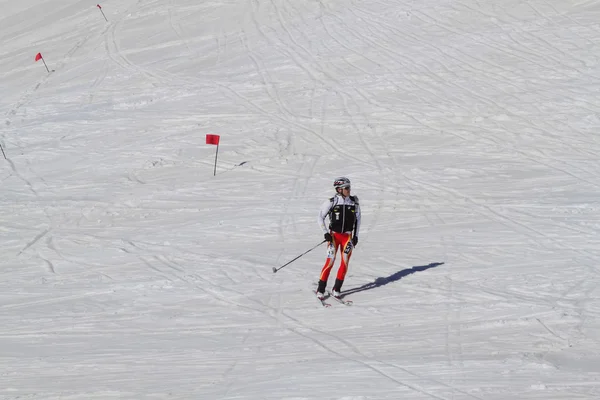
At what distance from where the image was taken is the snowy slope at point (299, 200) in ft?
29.3

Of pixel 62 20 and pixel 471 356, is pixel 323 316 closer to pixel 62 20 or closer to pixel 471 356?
pixel 471 356

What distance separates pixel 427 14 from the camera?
27.5 m

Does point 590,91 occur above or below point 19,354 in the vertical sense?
below

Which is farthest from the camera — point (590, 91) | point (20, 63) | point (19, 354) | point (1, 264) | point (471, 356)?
point (20, 63)

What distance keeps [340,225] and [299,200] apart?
211 inches

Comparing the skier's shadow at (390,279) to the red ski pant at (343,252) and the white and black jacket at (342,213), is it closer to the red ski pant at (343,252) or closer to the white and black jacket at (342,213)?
the red ski pant at (343,252)

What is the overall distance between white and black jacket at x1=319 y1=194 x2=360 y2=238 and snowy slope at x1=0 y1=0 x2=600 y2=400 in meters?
1.00

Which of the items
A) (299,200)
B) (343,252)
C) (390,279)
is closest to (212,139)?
(299,200)

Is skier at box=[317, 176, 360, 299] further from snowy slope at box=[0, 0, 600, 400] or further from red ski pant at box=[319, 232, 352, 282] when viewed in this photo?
snowy slope at box=[0, 0, 600, 400]

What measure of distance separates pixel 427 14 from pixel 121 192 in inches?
548

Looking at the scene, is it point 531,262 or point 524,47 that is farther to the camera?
point 524,47

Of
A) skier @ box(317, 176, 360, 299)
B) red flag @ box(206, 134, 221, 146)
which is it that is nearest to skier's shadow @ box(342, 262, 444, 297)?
skier @ box(317, 176, 360, 299)

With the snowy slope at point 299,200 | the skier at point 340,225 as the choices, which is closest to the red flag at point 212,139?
the snowy slope at point 299,200

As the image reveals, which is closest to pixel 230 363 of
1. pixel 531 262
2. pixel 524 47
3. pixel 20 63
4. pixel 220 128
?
pixel 531 262
